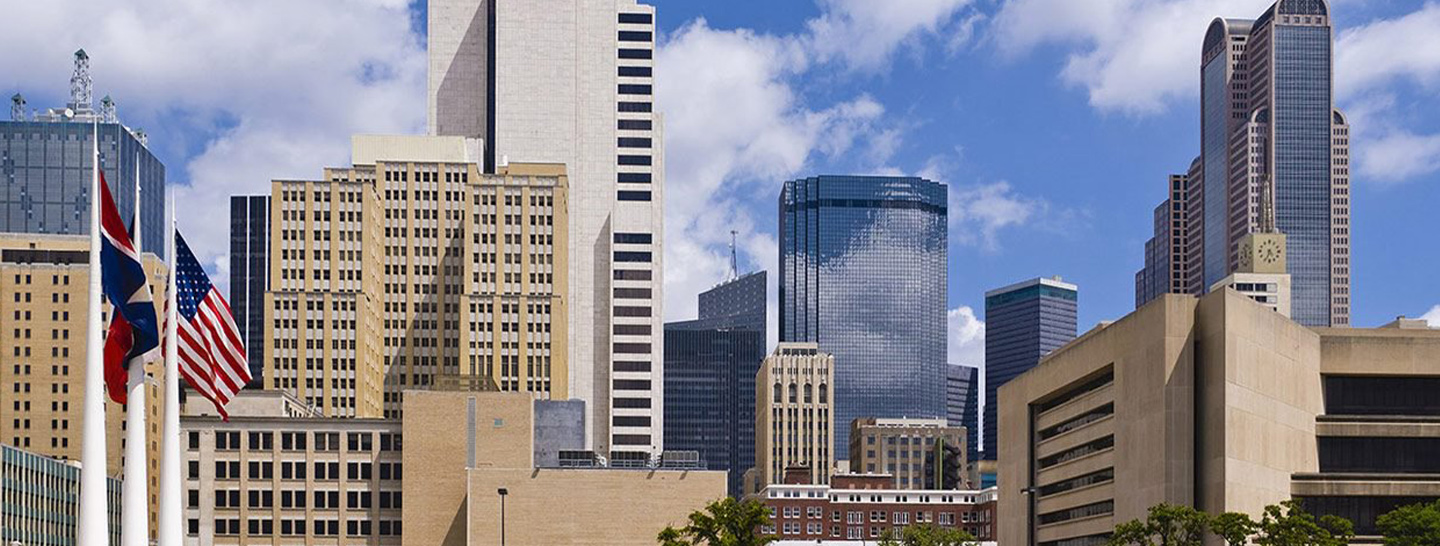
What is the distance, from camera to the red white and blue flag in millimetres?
48531

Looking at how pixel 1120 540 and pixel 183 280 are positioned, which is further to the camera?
pixel 1120 540

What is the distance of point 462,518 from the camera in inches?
6437

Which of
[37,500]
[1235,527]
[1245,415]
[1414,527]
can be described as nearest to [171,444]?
[1235,527]

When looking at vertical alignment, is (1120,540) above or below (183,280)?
below

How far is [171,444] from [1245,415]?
85.5m

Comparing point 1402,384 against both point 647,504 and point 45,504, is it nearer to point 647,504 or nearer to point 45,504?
point 647,504

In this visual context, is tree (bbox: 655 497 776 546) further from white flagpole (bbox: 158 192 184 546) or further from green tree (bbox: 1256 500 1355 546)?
white flagpole (bbox: 158 192 184 546)

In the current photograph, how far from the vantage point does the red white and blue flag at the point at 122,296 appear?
4853 cm

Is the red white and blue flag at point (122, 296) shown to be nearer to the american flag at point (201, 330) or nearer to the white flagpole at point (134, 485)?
the white flagpole at point (134, 485)

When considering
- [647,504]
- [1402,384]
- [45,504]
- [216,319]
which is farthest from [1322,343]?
[45,504]

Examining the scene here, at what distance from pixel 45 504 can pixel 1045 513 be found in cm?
9528

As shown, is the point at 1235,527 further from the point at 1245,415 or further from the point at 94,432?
the point at 94,432

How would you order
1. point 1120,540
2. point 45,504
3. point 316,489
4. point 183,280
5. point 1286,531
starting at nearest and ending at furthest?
point 183,280 → point 1286,531 → point 1120,540 → point 316,489 → point 45,504

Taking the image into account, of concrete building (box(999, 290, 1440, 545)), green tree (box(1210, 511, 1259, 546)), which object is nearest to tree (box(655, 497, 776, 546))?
concrete building (box(999, 290, 1440, 545))
